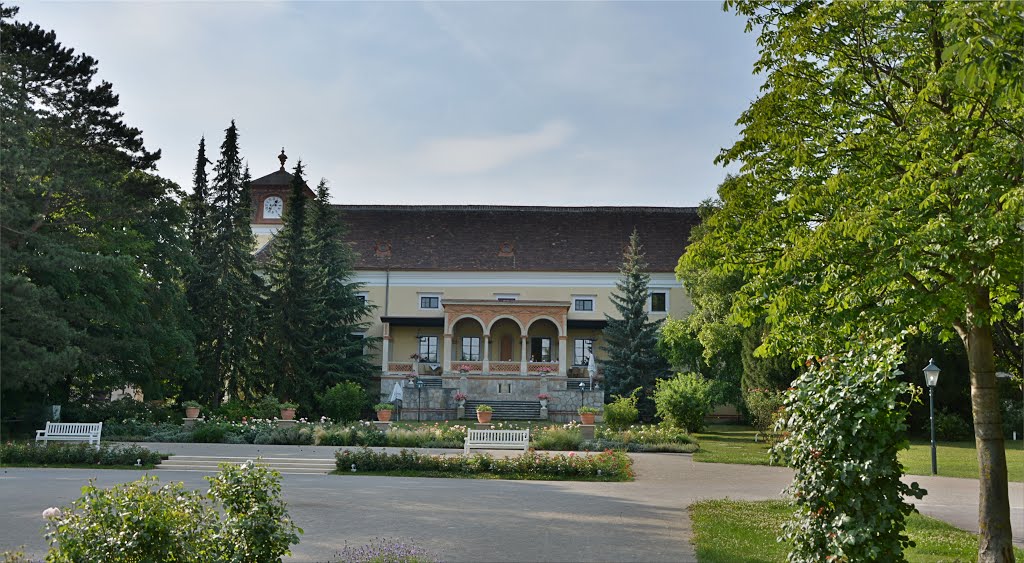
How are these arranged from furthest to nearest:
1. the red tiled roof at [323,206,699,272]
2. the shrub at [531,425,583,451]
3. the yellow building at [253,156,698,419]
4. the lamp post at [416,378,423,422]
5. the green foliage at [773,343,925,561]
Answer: the red tiled roof at [323,206,699,272]
the yellow building at [253,156,698,419]
the lamp post at [416,378,423,422]
the shrub at [531,425,583,451]
the green foliage at [773,343,925,561]

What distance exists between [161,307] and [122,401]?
→ 13.3 ft

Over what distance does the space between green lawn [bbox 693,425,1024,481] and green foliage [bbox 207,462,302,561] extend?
13163mm

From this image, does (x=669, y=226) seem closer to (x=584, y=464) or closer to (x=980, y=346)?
(x=584, y=464)

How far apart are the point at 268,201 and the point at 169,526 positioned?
48.7 metres

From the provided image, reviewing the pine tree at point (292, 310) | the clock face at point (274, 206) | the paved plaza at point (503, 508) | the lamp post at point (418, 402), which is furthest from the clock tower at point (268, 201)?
the paved plaza at point (503, 508)

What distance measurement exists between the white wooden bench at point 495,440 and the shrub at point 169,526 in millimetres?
14792

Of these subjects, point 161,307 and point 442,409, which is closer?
point 161,307

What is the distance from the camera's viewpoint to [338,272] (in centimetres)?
Result: 4366

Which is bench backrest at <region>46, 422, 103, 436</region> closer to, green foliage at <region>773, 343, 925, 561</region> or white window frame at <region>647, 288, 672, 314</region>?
green foliage at <region>773, 343, 925, 561</region>

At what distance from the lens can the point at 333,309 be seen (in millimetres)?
42219


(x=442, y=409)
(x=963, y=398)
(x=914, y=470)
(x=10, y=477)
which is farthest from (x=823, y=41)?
(x=442, y=409)

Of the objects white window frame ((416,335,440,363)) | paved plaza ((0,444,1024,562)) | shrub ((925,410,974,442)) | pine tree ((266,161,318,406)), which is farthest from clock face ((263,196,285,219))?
shrub ((925,410,974,442))

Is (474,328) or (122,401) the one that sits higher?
(474,328)

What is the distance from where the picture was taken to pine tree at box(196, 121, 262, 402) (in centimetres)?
3769
